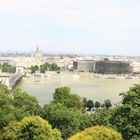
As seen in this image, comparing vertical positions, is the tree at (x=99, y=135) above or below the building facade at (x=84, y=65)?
above

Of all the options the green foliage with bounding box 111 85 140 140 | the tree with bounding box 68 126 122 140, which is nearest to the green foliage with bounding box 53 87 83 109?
the green foliage with bounding box 111 85 140 140

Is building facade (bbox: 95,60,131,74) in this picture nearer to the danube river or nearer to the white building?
the white building

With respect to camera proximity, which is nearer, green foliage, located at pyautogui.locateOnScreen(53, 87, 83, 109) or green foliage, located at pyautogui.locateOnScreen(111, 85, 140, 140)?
green foliage, located at pyautogui.locateOnScreen(111, 85, 140, 140)

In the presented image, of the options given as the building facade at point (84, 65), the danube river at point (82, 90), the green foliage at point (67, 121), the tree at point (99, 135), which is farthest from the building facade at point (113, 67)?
the tree at point (99, 135)

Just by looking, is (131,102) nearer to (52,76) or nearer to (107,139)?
(107,139)

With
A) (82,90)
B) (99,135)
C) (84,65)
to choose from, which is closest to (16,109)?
(99,135)

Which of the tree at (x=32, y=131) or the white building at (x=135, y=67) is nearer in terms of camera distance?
the tree at (x=32, y=131)

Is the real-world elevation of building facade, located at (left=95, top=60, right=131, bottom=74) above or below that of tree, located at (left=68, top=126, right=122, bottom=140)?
below

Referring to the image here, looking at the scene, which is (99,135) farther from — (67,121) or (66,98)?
(66,98)

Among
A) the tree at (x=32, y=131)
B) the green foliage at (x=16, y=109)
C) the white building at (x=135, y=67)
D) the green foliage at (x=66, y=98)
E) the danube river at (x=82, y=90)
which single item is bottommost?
the white building at (x=135, y=67)

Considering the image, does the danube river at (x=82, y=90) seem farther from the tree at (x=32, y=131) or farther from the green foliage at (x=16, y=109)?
the tree at (x=32, y=131)
